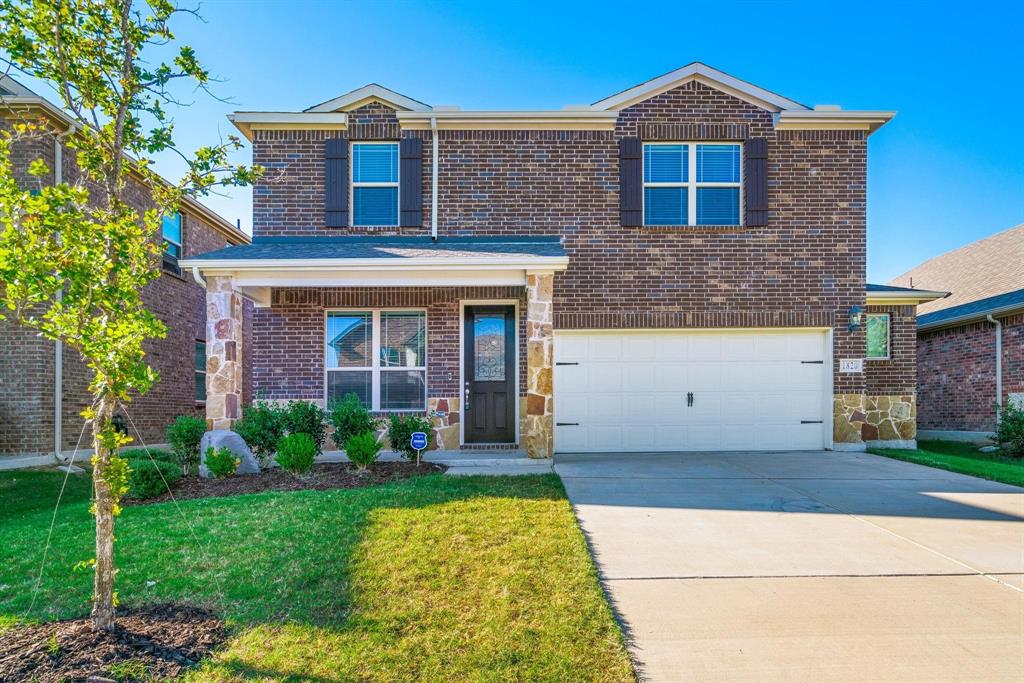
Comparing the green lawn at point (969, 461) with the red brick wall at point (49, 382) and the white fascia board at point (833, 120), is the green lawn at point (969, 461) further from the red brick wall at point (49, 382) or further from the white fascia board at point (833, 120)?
the red brick wall at point (49, 382)

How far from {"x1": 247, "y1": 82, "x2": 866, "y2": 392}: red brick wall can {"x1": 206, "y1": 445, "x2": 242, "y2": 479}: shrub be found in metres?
4.00

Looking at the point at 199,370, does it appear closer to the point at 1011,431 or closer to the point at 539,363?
the point at 539,363

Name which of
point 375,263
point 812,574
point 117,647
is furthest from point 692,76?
point 117,647

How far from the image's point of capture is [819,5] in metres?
10.4

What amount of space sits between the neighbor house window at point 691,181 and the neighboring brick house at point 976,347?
6161 millimetres

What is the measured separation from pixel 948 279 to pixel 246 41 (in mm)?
17707

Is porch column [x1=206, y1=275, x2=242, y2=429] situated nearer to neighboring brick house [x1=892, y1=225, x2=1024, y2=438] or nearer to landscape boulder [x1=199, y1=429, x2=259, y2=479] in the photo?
landscape boulder [x1=199, y1=429, x2=259, y2=479]

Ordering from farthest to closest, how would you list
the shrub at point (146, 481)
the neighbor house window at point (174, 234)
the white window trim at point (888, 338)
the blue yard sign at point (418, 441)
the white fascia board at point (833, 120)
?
the neighbor house window at point (174, 234) → the white window trim at point (888, 338) → the white fascia board at point (833, 120) → the blue yard sign at point (418, 441) → the shrub at point (146, 481)

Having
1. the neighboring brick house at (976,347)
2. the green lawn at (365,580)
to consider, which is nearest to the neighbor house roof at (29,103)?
the green lawn at (365,580)

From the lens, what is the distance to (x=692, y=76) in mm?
9570

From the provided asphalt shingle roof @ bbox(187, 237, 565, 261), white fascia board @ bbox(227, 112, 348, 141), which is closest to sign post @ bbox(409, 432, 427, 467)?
asphalt shingle roof @ bbox(187, 237, 565, 261)

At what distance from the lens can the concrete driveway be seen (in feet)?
9.34

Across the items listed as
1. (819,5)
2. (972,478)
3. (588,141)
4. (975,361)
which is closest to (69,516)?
(588,141)

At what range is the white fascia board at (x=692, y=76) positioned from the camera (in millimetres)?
9461
